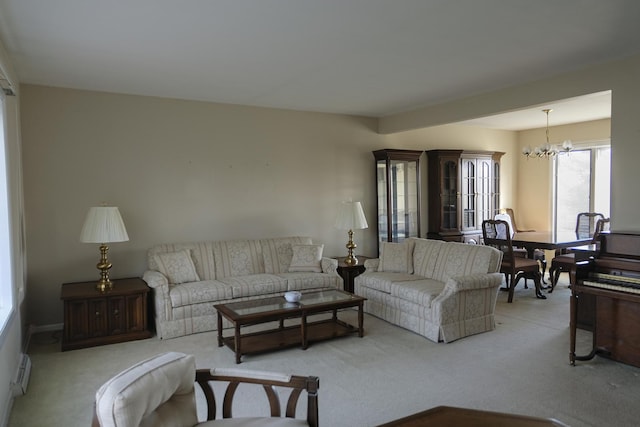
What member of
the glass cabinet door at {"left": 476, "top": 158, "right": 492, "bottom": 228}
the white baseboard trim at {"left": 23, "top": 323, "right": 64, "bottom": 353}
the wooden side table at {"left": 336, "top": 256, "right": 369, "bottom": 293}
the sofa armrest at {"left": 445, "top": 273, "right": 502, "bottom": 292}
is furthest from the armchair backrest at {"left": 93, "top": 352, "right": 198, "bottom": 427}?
Result: the glass cabinet door at {"left": 476, "top": 158, "right": 492, "bottom": 228}

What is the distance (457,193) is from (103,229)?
17.7 feet

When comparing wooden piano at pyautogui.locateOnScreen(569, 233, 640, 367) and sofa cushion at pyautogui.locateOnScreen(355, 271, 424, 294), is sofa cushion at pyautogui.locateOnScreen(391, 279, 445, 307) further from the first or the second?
wooden piano at pyautogui.locateOnScreen(569, 233, 640, 367)

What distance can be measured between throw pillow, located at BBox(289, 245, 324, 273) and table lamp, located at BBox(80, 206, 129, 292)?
2032 mm

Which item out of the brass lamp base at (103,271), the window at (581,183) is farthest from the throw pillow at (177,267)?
the window at (581,183)

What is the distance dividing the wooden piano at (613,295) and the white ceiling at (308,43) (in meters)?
1.65

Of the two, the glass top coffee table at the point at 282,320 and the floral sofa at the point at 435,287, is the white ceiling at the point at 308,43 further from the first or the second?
the glass top coffee table at the point at 282,320

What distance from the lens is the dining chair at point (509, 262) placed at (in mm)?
5719

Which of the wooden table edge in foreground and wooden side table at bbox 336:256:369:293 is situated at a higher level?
the wooden table edge in foreground

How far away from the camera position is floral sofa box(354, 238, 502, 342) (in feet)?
13.9

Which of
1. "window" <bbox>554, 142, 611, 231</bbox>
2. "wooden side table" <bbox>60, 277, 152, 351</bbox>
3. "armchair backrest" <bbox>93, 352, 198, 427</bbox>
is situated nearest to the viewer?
"armchair backrest" <bbox>93, 352, 198, 427</bbox>

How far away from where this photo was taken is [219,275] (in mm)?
5234

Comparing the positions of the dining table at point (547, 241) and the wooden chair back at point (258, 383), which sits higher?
the dining table at point (547, 241)

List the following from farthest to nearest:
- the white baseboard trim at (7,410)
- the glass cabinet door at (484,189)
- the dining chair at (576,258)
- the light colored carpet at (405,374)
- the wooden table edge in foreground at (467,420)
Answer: the glass cabinet door at (484,189) < the dining chair at (576,258) < the light colored carpet at (405,374) < the white baseboard trim at (7,410) < the wooden table edge in foreground at (467,420)

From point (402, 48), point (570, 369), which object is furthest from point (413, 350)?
point (402, 48)
